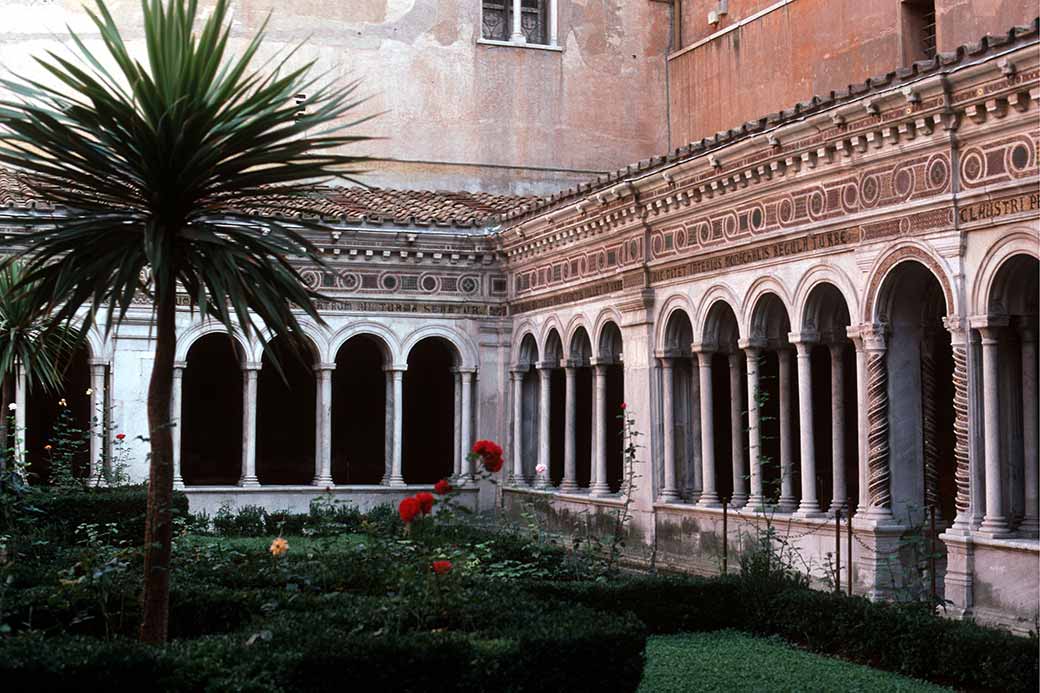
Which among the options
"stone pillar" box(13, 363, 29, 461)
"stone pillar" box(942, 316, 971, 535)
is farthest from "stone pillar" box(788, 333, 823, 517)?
"stone pillar" box(13, 363, 29, 461)

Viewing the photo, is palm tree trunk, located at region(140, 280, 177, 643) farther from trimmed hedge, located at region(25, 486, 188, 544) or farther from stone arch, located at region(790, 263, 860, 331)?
trimmed hedge, located at region(25, 486, 188, 544)

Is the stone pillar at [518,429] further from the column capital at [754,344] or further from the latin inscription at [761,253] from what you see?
the column capital at [754,344]

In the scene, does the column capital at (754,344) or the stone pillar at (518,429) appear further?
the stone pillar at (518,429)

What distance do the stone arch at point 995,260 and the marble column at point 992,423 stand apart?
188mm

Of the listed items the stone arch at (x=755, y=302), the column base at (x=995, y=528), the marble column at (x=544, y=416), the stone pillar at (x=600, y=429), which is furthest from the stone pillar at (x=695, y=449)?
the column base at (x=995, y=528)

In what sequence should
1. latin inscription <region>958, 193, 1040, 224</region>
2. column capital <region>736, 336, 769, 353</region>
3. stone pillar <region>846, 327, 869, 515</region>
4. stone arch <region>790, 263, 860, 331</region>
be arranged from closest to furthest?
latin inscription <region>958, 193, 1040, 224</region>
stone pillar <region>846, 327, 869, 515</region>
stone arch <region>790, 263, 860, 331</region>
column capital <region>736, 336, 769, 353</region>

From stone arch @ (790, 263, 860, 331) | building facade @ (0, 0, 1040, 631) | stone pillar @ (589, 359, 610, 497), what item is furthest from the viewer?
stone pillar @ (589, 359, 610, 497)

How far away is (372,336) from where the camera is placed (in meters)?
22.2

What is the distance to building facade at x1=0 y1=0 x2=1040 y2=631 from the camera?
11945mm

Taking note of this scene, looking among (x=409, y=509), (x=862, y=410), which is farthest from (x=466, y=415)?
(x=409, y=509)

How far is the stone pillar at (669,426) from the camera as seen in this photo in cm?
1714

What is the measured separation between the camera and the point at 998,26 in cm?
1731

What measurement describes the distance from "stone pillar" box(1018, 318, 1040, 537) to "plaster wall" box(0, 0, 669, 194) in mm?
14770

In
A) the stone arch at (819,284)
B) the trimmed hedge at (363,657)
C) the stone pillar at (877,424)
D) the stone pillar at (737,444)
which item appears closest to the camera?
the trimmed hedge at (363,657)
